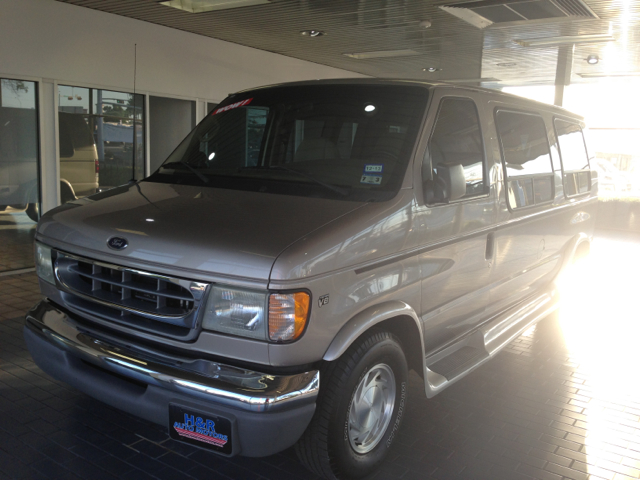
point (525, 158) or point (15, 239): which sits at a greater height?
point (525, 158)

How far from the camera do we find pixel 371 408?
316 cm

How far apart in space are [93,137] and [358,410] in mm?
8219

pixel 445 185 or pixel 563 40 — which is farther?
pixel 563 40

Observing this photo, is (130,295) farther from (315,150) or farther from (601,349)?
(601,349)

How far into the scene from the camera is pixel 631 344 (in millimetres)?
5863

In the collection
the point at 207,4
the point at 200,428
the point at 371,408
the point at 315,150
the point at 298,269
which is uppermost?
the point at 207,4

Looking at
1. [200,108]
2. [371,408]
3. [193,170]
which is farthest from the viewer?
[200,108]

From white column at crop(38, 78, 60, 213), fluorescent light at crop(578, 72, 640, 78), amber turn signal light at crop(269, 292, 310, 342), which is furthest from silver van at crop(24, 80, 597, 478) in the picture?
fluorescent light at crop(578, 72, 640, 78)

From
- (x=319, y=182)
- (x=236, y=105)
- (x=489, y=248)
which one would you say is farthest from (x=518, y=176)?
(x=236, y=105)

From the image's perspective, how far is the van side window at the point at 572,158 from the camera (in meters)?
5.46

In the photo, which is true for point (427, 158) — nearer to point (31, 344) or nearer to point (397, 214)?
point (397, 214)

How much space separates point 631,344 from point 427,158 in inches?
153

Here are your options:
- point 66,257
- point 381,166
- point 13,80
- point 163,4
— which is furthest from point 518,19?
point 66,257

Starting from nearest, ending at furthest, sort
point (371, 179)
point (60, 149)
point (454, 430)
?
point (371, 179) → point (454, 430) → point (60, 149)
